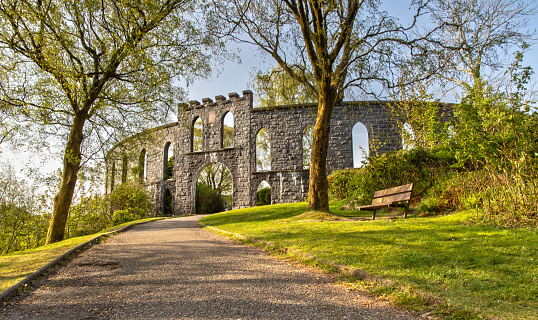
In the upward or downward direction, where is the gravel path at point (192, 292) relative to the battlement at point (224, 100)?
downward

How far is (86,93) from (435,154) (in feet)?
37.1

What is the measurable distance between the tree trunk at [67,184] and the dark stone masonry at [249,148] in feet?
18.0

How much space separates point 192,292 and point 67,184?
9.84 metres

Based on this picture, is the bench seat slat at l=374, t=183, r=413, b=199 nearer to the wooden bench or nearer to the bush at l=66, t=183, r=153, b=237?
the wooden bench

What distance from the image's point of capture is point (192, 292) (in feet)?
12.0

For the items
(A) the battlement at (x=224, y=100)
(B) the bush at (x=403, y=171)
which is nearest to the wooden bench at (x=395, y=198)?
(B) the bush at (x=403, y=171)

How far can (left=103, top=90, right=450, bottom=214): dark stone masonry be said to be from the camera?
1973 cm

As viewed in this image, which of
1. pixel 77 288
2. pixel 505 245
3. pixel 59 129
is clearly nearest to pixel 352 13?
pixel 505 245

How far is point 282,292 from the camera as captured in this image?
11.8 feet

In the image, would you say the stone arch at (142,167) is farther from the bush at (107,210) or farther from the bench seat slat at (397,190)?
the bench seat slat at (397,190)

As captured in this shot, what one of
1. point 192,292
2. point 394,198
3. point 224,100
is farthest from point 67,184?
point 224,100

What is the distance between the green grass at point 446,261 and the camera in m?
2.86

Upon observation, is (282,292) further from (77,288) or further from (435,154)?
→ (435,154)

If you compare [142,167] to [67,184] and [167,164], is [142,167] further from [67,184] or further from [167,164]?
[67,184]
